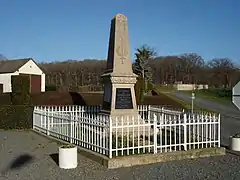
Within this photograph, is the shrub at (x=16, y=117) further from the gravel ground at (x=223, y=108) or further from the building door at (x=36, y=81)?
the building door at (x=36, y=81)

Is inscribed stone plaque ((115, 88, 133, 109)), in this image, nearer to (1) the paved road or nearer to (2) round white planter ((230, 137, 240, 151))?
(2) round white planter ((230, 137, 240, 151))

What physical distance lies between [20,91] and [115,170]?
11.0 metres

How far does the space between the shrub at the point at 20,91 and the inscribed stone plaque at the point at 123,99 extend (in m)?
7.61

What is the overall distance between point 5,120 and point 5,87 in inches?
1120

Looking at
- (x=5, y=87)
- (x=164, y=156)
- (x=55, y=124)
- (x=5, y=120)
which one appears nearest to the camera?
(x=164, y=156)

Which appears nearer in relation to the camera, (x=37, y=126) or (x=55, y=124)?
(x=55, y=124)

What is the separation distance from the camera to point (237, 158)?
28.3 ft

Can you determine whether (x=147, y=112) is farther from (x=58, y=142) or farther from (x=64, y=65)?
(x=64, y=65)

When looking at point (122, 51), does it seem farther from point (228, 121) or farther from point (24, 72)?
point (24, 72)

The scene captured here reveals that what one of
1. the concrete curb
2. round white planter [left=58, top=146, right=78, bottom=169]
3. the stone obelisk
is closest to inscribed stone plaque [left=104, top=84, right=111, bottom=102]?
the stone obelisk

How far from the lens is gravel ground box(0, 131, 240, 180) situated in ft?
22.4

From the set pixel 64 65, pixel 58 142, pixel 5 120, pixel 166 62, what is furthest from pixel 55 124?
pixel 166 62

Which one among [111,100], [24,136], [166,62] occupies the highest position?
[166,62]

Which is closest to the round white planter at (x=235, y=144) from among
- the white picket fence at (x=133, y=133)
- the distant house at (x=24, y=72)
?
the white picket fence at (x=133, y=133)
